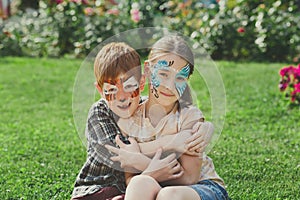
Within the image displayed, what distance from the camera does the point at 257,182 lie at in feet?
12.0

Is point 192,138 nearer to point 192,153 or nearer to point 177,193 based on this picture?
point 192,153

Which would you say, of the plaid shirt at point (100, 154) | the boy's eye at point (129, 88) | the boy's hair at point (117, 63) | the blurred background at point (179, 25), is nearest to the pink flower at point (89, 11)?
the blurred background at point (179, 25)

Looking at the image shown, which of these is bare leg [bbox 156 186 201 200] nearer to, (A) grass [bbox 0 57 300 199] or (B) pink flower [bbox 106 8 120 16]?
(A) grass [bbox 0 57 300 199]

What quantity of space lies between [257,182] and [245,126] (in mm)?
1377

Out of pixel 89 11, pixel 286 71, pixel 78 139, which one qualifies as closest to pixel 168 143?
pixel 78 139

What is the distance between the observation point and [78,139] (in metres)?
4.70

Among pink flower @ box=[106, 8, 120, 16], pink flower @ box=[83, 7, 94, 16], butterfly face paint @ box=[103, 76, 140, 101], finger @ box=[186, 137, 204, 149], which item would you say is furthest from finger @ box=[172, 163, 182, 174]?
pink flower @ box=[83, 7, 94, 16]

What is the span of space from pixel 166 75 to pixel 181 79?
0.21 feet

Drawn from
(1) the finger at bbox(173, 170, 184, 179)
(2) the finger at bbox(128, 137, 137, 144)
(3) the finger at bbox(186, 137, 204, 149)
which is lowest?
(1) the finger at bbox(173, 170, 184, 179)

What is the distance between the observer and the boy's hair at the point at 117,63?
8.20 ft

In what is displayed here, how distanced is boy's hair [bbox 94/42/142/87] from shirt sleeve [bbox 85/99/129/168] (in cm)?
16

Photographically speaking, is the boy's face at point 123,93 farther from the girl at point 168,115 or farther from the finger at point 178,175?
the finger at point 178,175

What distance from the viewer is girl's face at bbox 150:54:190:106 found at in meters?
2.46

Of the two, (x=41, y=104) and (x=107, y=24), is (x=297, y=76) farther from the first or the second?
(x=107, y=24)
